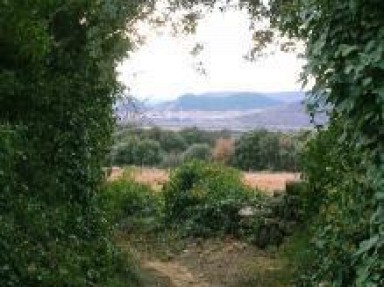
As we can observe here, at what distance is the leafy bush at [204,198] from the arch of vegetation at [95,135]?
5.08 m

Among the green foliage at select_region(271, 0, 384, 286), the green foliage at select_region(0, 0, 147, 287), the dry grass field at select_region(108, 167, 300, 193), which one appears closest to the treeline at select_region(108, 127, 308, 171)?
the dry grass field at select_region(108, 167, 300, 193)

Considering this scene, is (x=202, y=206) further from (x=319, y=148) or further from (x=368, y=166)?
(x=368, y=166)

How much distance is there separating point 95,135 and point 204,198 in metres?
7.26

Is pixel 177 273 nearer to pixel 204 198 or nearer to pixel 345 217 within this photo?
pixel 204 198

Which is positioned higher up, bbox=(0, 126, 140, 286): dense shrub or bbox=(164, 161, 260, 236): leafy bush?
bbox=(0, 126, 140, 286): dense shrub

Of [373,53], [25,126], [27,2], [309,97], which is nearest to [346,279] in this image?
[309,97]

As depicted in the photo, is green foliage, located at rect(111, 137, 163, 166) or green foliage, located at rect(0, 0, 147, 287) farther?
green foliage, located at rect(111, 137, 163, 166)

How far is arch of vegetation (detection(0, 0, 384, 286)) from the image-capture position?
4.88m

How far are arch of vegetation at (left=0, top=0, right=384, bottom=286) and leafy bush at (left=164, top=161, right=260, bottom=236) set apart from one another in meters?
5.08

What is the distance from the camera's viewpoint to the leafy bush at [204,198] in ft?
54.3

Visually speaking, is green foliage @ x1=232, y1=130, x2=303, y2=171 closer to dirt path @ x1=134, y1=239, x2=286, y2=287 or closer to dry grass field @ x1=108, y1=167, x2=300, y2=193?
dry grass field @ x1=108, y1=167, x2=300, y2=193

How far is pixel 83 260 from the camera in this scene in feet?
29.5

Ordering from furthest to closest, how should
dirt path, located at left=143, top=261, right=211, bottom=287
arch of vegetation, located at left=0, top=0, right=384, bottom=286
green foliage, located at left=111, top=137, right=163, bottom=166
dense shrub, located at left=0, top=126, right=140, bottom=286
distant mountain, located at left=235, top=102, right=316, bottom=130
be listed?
distant mountain, located at left=235, top=102, right=316, bottom=130, green foliage, located at left=111, top=137, right=163, bottom=166, dirt path, located at left=143, top=261, right=211, bottom=287, dense shrub, located at left=0, top=126, right=140, bottom=286, arch of vegetation, located at left=0, top=0, right=384, bottom=286

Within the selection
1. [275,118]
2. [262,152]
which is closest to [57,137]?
[262,152]
